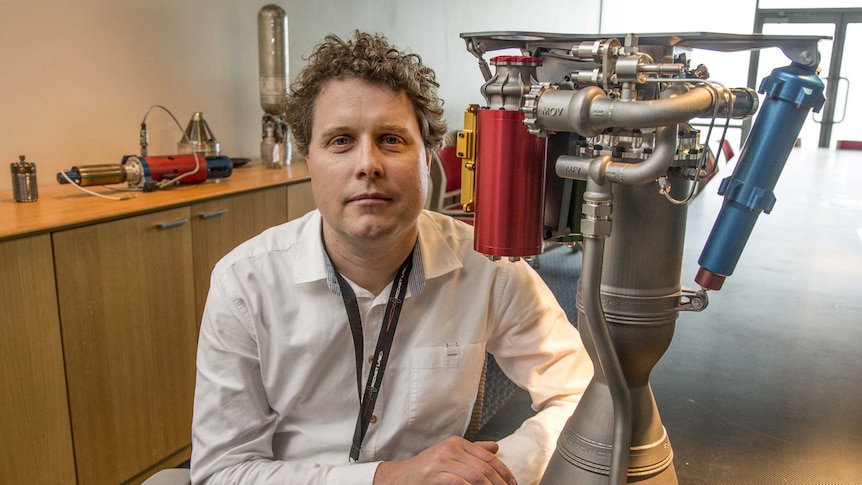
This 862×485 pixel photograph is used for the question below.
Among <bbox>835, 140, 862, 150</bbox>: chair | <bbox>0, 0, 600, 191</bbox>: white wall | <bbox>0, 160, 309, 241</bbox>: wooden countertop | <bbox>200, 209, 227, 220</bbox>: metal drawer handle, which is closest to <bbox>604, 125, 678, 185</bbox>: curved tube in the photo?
<bbox>0, 160, 309, 241</bbox>: wooden countertop

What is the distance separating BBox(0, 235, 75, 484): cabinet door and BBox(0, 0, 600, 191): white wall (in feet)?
2.33

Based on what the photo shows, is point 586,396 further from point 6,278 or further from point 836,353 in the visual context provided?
point 6,278

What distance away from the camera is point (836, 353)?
146 cm

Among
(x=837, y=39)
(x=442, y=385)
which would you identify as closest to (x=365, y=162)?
(x=442, y=385)

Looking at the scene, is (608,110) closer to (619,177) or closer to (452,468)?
(619,177)

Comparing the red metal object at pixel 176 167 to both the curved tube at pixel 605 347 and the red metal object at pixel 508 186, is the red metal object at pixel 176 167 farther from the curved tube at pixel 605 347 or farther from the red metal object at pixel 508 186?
the curved tube at pixel 605 347

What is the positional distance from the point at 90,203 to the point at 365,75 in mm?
1416

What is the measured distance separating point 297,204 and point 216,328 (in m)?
1.83

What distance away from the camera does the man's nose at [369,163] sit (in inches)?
43.8

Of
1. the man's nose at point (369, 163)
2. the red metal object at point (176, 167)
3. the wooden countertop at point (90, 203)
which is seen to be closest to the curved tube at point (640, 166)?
the man's nose at point (369, 163)

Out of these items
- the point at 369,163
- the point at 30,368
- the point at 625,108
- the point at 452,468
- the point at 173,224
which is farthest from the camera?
the point at 173,224

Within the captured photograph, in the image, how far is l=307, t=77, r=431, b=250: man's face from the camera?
1127 millimetres

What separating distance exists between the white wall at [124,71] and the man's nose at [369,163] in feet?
6.04

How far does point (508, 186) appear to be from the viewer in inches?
28.4
